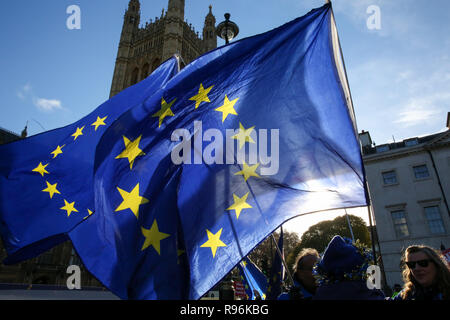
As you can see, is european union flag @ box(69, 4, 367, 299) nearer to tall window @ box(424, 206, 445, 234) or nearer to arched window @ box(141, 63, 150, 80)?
tall window @ box(424, 206, 445, 234)

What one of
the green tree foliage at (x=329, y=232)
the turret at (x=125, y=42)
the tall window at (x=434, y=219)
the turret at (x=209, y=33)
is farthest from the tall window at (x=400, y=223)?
the turret at (x=125, y=42)

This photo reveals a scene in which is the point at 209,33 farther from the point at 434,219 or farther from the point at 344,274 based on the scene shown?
the point at 344,274

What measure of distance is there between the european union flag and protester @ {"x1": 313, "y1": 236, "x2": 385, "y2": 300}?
921mm

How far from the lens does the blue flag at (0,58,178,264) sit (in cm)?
468

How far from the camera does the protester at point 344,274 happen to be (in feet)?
6.24

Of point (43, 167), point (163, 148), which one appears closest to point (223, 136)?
point (163, 148)

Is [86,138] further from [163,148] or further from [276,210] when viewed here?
[276,210]

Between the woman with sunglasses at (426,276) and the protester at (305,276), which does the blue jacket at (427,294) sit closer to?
the woman with sunglasses at (426,276)

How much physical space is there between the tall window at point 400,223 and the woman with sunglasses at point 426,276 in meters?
24.1

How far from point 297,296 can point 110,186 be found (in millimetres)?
2576
